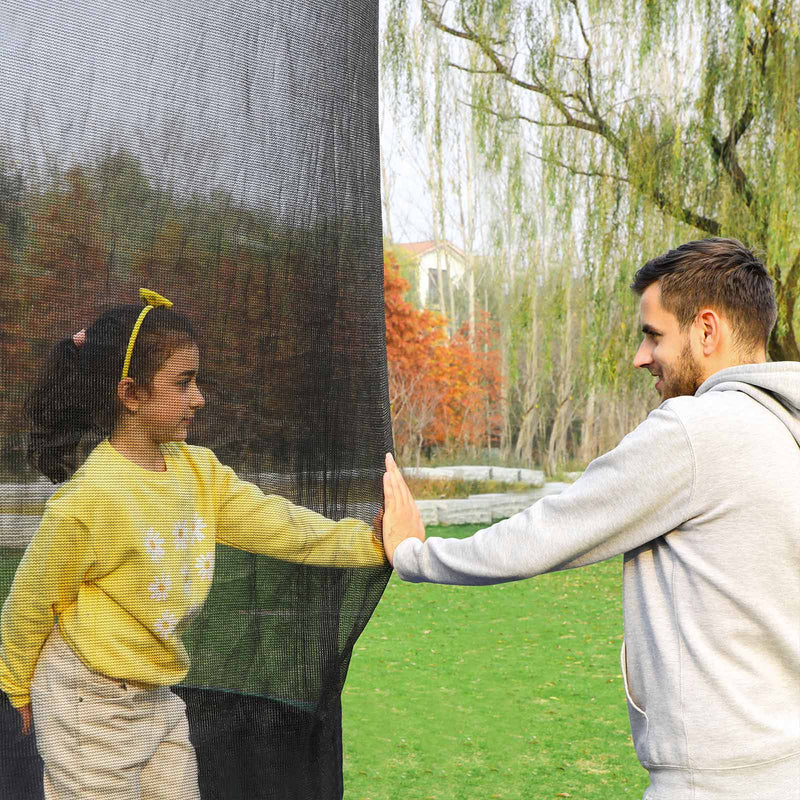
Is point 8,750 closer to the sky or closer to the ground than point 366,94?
closer to the ground

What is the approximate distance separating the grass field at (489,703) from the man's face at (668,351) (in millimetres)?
2687

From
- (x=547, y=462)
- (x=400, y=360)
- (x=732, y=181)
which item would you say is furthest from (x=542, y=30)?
(x=547, y=462)

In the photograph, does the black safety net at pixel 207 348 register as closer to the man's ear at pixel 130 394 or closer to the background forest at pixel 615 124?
the man's ear at pixel 130 394

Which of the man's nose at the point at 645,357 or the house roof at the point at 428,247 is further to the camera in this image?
the house roof at the point at 428,247

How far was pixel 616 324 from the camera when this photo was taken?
8523mm

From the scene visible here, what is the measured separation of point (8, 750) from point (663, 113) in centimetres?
783

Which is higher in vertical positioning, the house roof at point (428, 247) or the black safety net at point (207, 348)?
the house roof at point (428, 247)

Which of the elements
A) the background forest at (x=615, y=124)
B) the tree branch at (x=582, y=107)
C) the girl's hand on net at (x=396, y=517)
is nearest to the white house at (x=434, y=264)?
the background forest at (x=615, y=124)

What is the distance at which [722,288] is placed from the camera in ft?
5.31

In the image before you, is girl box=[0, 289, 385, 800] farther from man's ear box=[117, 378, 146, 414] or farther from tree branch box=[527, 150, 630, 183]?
tree branch box=[527, 150, 630, 183]

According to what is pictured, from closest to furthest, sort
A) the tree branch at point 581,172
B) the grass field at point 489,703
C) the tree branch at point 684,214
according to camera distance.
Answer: the grass field at point 489,703, the tree branch at point 684,214, the tree branch at point 581,172

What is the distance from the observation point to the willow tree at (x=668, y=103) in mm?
7422

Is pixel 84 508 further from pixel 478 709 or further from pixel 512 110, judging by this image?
pixel 512 110

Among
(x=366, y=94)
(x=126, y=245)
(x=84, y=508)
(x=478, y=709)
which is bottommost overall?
(x=478, y=709)
